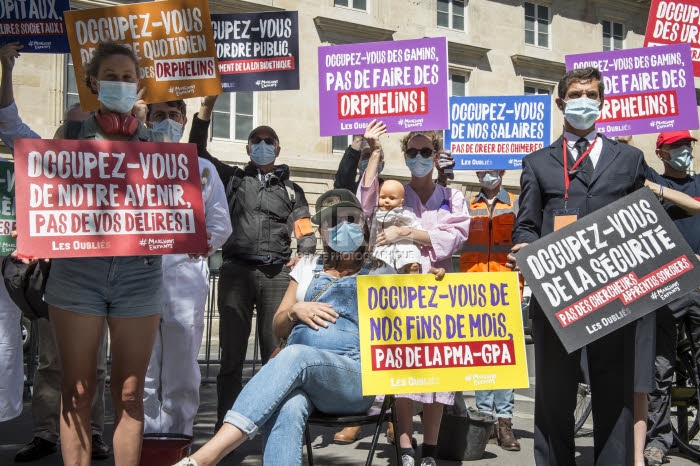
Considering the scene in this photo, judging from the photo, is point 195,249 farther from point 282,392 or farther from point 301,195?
point 301,195

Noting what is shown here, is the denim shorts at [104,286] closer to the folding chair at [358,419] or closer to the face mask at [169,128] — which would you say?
the folding chair at [358,419]

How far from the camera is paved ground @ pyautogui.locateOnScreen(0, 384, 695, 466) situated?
457cm

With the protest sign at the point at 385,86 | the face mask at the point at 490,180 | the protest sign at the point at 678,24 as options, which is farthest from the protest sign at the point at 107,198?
the protest sign at the point at 678,24

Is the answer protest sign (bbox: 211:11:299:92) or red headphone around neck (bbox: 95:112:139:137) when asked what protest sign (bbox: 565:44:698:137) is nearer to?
protest sign (bbox: 211:11:299:92)

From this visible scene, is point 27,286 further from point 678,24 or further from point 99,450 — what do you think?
point 678,24

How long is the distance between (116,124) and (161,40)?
1680 millimetres

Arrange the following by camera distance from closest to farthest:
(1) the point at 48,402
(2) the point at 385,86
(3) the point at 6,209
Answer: (3) the point at 6,209
(1) the point at 48,402
(2) the point at 385,86

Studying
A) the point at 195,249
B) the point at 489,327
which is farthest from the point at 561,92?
the point at 195,249

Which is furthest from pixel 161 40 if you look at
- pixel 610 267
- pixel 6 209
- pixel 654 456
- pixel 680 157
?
pixel 654 456

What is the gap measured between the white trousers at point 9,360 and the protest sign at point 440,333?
2.26 meters

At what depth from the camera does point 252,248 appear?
5.00m

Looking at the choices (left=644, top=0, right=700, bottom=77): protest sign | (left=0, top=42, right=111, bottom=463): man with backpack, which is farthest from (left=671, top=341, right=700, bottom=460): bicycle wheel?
(left=0, top=42, right=111, bottom=463): man with backpack

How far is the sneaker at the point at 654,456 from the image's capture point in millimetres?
4586

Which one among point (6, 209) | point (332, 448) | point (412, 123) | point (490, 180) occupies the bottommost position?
point (332, 448)
